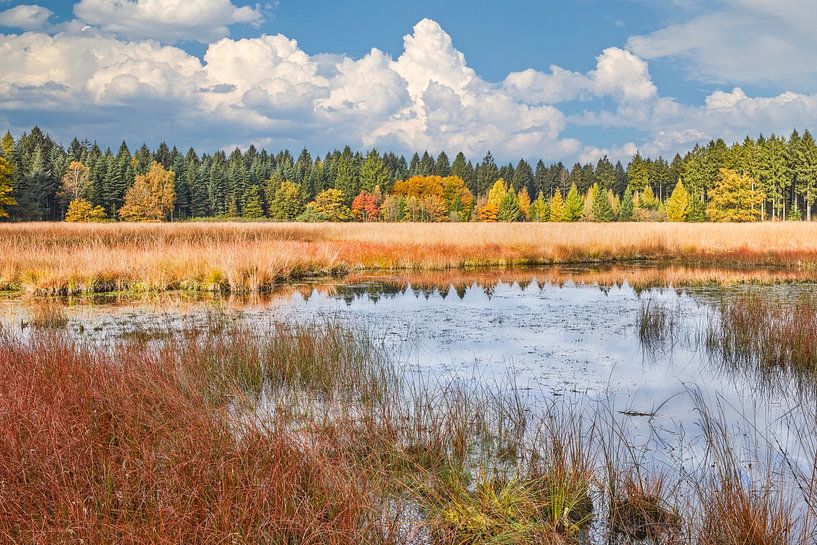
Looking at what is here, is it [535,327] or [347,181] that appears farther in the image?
[347,181]

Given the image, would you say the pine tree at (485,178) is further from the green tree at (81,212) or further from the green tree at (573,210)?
the green tree at (81,212)

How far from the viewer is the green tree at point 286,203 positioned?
2584 inches

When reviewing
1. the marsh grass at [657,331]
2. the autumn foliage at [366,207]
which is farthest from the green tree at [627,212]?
the marsh grass at [657,331]

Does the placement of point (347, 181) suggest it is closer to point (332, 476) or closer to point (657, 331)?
point (657, 331)

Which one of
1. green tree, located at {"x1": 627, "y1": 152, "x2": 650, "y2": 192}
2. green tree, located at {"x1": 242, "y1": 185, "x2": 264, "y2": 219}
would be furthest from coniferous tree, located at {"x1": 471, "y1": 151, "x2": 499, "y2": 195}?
green tree, located at {"x1": 242, "y1": 185, "x2": 264, "y2": 219}

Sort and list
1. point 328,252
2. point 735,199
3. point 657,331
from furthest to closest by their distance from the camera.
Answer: point 735,199 → point 328,252 → point 657,331

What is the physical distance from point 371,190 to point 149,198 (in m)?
23.6

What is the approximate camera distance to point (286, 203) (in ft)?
215

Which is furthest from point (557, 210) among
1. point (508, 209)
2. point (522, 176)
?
point (522, 176)

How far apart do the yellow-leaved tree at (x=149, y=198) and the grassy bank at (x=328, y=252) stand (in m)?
36.3

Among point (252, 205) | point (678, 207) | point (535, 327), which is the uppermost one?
point (252, 205)

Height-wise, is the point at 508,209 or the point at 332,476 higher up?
the point at 508,209

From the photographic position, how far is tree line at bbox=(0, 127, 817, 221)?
5478 cm

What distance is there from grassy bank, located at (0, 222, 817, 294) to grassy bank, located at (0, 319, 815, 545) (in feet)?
27.8
